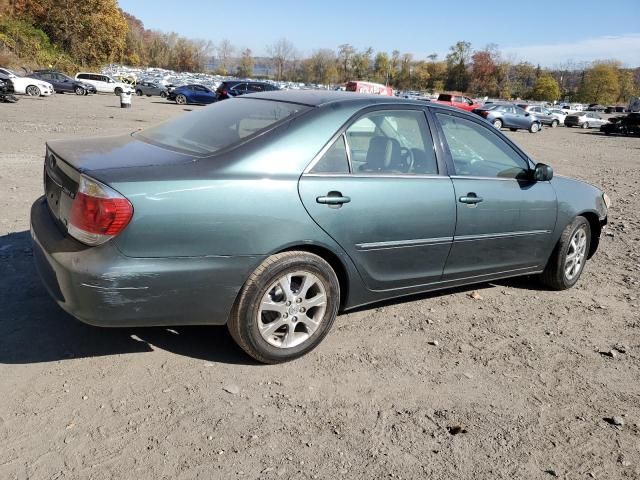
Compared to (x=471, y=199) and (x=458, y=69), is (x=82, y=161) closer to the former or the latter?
(x=471, y=199)

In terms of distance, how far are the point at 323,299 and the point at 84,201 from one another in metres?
1.50

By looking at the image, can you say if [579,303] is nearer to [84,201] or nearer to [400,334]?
[400,334]

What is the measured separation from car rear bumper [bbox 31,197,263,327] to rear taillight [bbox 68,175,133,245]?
6 cm

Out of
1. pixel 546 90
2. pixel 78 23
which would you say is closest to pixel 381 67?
pixel 546 90

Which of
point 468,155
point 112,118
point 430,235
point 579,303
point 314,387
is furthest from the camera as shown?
point 112,118

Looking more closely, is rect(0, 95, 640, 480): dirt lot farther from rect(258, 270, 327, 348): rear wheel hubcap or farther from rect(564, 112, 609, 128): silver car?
rect(564, 112, 609, 128): silver car

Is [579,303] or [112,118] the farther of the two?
[112,118]

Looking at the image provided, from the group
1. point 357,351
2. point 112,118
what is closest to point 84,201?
point 357,351

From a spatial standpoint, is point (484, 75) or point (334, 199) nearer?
point (334, 199)

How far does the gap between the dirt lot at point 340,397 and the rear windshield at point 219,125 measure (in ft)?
4.23

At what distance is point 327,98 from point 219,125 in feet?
2.48

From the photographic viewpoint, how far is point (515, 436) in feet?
9.59

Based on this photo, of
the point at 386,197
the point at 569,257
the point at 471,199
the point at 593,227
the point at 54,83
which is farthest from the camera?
Answer: the point at 54,83

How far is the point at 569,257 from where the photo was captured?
5.11 meters
